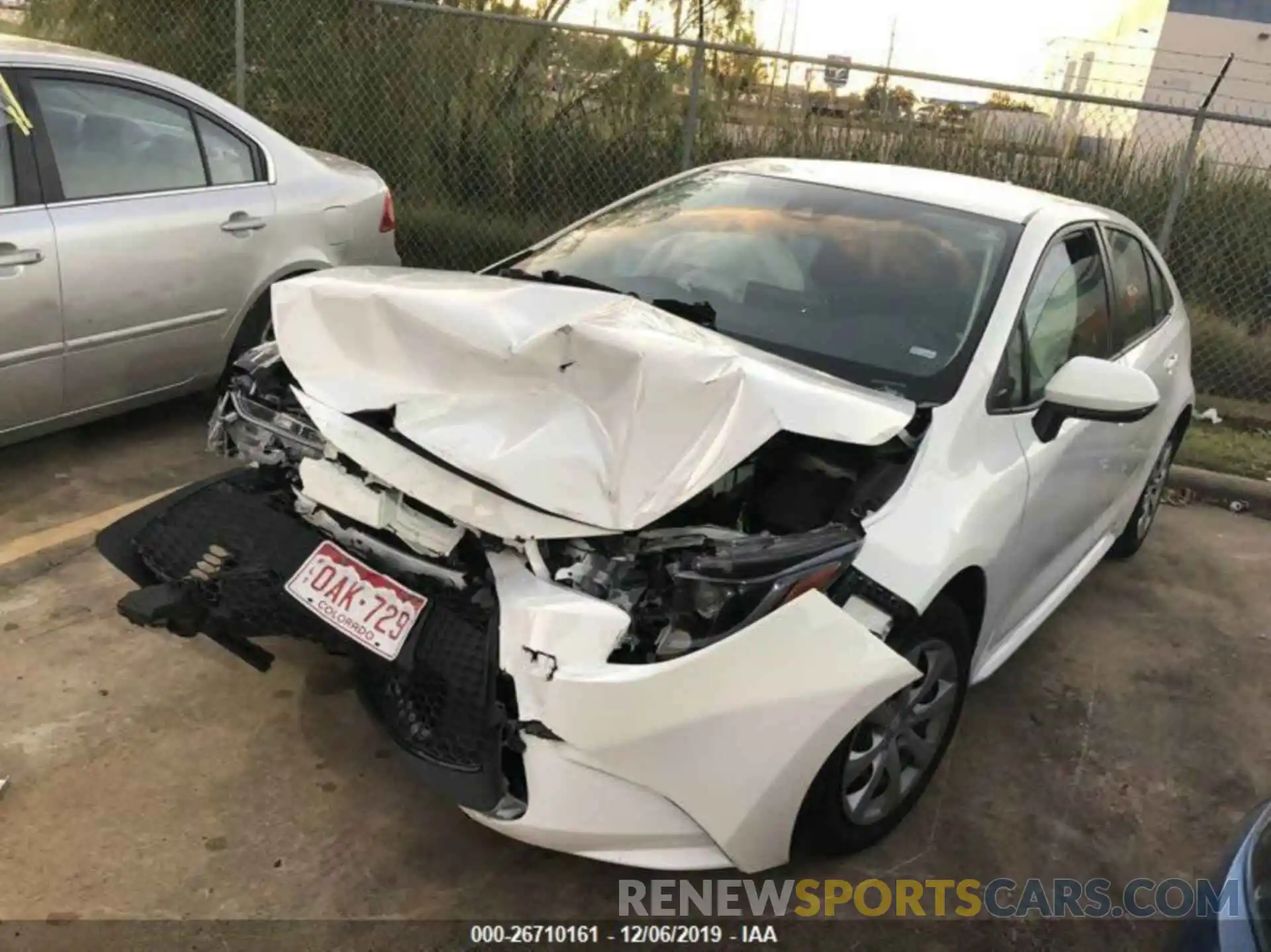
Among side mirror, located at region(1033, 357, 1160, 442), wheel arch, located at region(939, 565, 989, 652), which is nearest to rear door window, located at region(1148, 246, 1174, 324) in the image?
side mirror, located at region(1033, 357, 1160, 442)

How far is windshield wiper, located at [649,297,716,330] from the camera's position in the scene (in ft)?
10.6

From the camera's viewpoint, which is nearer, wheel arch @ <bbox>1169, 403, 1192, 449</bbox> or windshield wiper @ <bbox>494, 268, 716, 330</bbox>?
windshield wiper @ <bbox>494, 268, 716, 330</bbox>

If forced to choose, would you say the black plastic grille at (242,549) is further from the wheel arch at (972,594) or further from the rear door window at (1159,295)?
the rear door window at (1159,295)

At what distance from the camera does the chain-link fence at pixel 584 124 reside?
7.79 meters

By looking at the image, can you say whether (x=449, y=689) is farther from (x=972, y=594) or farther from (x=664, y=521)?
(x=972, y=594)

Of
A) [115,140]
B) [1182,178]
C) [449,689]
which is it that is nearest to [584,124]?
[1182,178]

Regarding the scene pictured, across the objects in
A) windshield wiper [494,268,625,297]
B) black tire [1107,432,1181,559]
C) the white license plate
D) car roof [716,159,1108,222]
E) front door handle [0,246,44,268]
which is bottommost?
black tire [1107,432,1181,559]

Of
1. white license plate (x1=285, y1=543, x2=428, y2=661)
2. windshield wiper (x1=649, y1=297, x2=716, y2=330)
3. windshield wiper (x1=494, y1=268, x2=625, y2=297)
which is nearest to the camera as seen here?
white license plate (x1=285, y1=543, x2=428, y2=661)

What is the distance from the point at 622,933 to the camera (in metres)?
2.59

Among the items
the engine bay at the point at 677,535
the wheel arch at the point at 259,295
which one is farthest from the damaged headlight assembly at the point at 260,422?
the wheel arch at the point at 259,295

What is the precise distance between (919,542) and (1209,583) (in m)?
2.99

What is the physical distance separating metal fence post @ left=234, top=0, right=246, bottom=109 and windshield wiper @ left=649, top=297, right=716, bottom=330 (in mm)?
5148

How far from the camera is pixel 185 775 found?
2871mm

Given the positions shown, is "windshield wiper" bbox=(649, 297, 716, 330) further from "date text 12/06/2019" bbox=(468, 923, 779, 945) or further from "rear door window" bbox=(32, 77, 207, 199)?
"rear door window" bbox=(32, 77, 207, 199)
